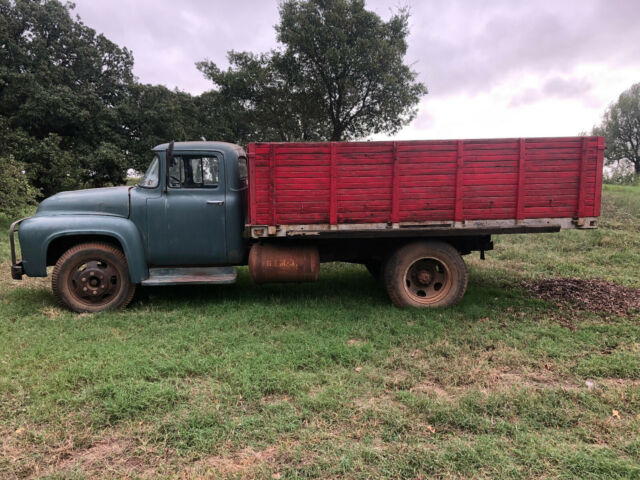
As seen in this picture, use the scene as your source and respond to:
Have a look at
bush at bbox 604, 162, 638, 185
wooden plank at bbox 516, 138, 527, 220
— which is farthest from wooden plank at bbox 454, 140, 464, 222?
bush at bbox 604, 162, 638, 185

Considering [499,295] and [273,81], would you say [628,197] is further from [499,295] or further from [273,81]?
[273,81]

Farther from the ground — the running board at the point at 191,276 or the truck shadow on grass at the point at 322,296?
the running board at the point at 191,276

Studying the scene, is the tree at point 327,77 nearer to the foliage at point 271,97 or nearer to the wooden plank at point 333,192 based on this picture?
the foliage at point 271,97

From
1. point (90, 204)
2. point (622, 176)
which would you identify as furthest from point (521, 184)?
point (622, 176)

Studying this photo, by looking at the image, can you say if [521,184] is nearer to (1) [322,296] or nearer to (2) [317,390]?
(1) [322,296]

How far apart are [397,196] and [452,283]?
143 centimetres

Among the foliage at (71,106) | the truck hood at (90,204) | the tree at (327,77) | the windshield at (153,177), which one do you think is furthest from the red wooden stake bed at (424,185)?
the foliage at (71,106)

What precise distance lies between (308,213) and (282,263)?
0.78 m

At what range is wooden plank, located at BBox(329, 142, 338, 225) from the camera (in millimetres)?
4750

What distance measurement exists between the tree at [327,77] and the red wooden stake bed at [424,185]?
12.8 meters

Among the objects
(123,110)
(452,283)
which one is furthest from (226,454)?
(123,110)

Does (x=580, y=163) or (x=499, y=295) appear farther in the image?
(x=499, y=295)

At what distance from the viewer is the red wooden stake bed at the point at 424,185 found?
15.6 ft

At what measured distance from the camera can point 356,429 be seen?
105 inches
